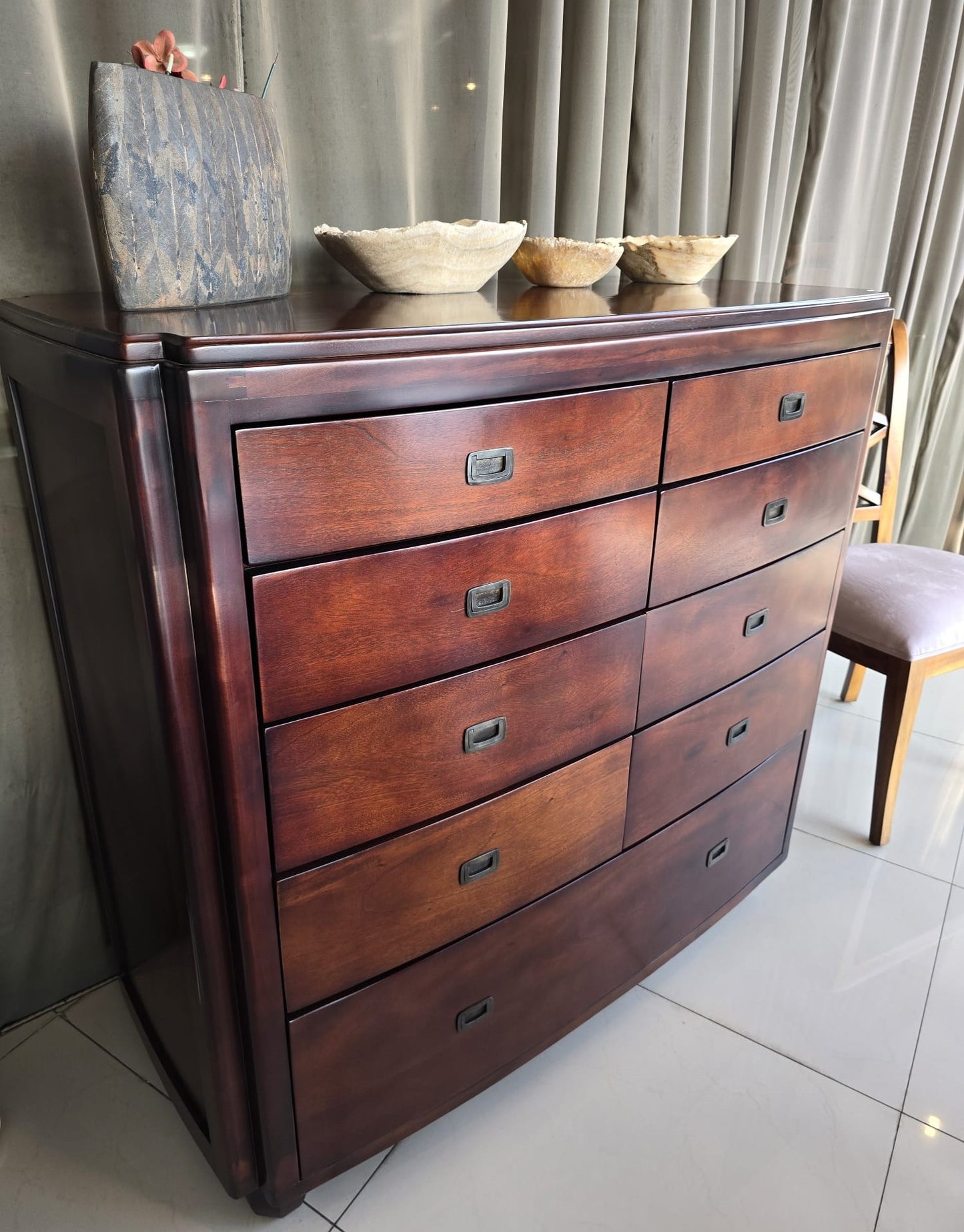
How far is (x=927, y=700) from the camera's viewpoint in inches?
98.6

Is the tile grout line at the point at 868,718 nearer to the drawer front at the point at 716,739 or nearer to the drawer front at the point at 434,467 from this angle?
the drawer front at the point at 716,739

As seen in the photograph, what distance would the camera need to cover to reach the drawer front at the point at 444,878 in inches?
37.9

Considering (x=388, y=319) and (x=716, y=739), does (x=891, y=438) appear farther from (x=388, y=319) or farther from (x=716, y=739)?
(x=388, y=319)

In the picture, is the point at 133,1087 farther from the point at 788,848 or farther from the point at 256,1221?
the point at 788,848

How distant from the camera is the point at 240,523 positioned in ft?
2.51

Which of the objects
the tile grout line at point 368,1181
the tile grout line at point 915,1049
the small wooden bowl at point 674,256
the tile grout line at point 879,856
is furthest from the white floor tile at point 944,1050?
the small wooden bowl at point 674,256

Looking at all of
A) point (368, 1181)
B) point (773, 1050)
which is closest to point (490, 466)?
point (368, 1181)

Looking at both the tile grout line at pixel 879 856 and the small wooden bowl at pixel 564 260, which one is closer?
the small wooden bowl at pixel 564 260

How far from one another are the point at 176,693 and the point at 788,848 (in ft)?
4.61

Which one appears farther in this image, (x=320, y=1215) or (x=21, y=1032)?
(x=21, y=1032)

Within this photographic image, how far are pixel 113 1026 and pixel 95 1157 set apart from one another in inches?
9.1

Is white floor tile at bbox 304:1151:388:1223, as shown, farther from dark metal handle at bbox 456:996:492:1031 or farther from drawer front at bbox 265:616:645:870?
drawer front at bbox 265:616:645:870

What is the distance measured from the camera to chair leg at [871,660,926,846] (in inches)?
70.6

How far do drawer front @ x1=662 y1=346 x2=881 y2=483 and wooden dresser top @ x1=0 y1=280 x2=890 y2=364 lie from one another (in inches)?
2.8
